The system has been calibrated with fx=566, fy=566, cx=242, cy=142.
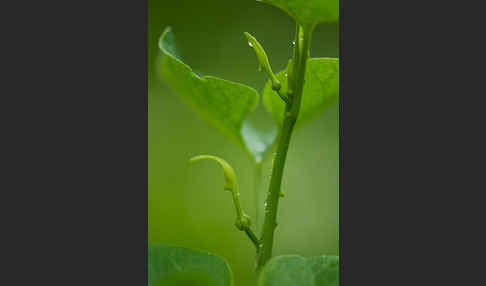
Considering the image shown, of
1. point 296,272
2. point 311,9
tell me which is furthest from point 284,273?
point 311,9

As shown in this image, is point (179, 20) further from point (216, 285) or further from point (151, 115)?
point (216, 285)

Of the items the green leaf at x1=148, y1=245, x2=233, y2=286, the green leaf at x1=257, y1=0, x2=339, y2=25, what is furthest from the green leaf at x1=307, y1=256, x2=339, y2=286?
the green leaf at x1=257, y1=0, x2=339, y2=25

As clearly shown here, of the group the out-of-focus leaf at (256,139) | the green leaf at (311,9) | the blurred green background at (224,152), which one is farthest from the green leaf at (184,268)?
the green leaf at (311,9)

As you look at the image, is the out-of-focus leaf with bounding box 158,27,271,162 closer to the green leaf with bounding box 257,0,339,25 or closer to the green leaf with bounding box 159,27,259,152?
the green leaf with bounding box 159,27,259,152

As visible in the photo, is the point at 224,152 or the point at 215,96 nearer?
the point at 215,96

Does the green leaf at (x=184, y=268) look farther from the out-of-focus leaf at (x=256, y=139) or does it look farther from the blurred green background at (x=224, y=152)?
the out-of-focus leaf at (x=256, y=139)

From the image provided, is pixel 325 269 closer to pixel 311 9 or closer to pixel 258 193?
pixel 258 193
